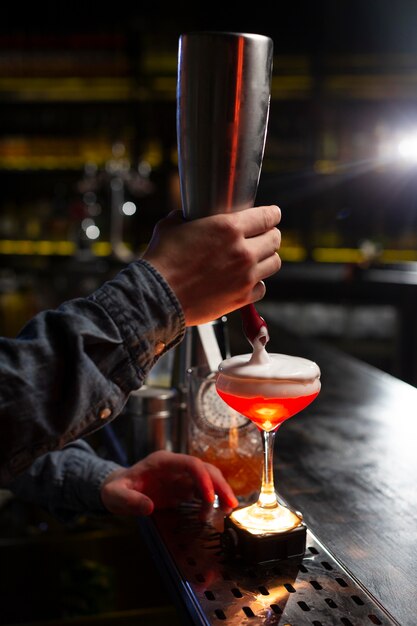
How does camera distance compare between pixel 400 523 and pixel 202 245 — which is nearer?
pixel 202 245

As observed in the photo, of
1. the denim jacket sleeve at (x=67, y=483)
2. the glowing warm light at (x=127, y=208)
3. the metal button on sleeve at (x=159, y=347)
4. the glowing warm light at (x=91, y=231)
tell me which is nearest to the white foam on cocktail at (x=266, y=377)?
the metal button on sleeve at (x=159, y=347)

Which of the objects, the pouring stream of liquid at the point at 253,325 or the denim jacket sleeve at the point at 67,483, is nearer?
the pouring stream of liquid at the point at 253,325

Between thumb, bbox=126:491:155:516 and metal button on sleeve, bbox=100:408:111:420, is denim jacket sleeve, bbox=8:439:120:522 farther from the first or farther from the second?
metal button on sleeve, bbox=100:408:111:420

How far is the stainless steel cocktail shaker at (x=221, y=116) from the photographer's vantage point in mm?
747

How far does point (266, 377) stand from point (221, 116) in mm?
277

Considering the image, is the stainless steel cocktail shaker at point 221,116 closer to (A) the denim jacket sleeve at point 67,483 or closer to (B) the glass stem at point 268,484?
(B) the glass stem at point 268,484

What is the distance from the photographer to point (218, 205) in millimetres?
784

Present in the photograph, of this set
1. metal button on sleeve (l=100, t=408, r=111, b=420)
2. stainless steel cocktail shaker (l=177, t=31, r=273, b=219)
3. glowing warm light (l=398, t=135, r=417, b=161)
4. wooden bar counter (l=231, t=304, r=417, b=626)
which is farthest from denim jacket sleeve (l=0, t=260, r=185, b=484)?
glowing warm light (l=398, t=135, r=417, b=161)

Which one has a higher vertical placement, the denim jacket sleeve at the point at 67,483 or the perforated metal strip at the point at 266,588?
the perforated metal strip at the point at 266,588

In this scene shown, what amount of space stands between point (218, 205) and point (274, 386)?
0.20m

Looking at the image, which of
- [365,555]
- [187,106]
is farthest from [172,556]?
[187,106]

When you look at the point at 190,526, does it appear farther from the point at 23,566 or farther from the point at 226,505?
the point at 23,566

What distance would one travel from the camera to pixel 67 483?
1154 mm

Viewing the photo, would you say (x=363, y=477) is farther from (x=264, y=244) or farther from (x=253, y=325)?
(x=264, y=244)
